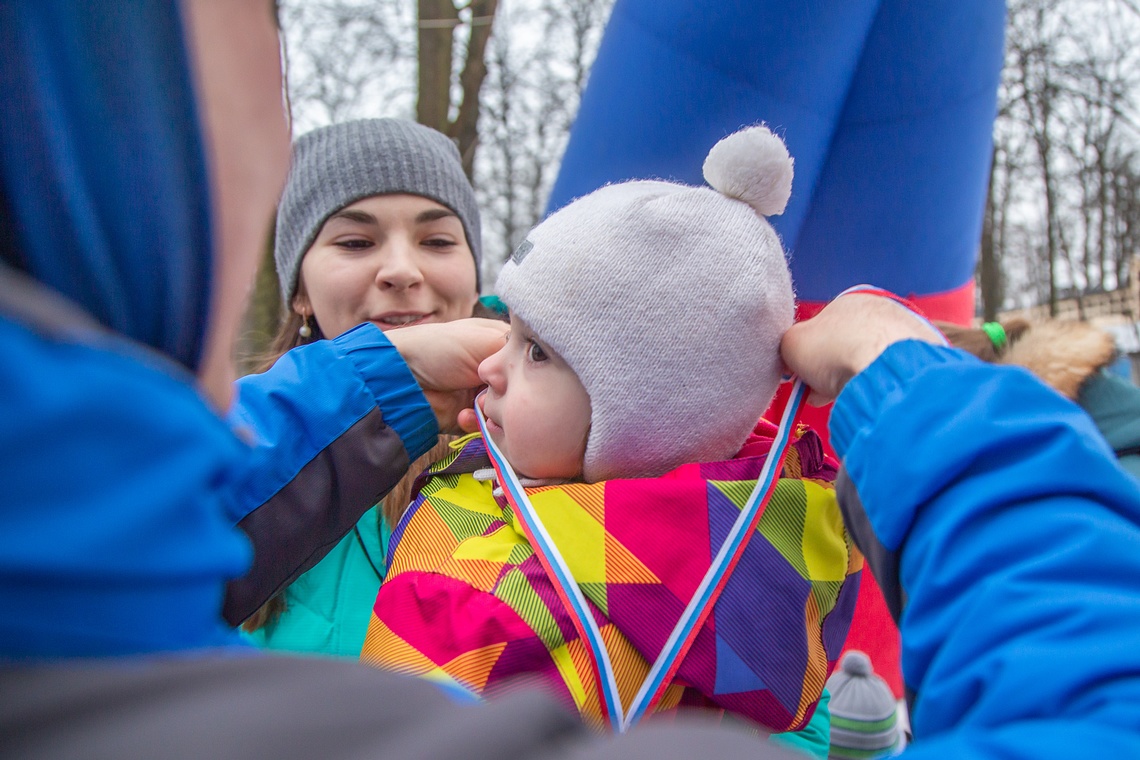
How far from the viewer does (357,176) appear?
2156 mm

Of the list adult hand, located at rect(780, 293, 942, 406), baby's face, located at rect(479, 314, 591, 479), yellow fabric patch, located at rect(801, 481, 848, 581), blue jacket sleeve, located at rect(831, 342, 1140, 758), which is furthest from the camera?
baby's face, located at rect(479, 314, 591, 479)

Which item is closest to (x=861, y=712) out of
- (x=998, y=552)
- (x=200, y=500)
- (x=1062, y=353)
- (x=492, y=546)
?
(x=1062, y=353)

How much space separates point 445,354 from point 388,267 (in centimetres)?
62

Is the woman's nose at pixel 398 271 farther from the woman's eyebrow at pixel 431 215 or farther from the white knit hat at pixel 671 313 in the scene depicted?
the white knit hat at pixel 671 313

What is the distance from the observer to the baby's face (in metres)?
1.35

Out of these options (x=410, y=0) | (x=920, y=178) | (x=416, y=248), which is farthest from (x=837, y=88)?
(x=410, y=0)

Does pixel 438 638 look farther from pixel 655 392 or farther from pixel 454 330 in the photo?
pixel 454 330

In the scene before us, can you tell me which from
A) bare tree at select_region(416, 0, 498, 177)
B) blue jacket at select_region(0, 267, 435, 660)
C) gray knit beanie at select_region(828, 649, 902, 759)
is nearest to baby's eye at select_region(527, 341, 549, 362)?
blue jacket at select_region(0, 267, 435, 660)

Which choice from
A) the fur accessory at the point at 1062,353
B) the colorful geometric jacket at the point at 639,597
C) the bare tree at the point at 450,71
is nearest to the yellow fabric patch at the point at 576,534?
the colorful geometric jacket at the point at 639,597

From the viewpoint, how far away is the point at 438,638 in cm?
108

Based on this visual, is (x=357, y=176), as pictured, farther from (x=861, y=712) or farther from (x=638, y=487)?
(x=861, y=712)

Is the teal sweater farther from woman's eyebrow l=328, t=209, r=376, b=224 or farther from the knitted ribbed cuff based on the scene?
woman's eyebrow l=328, t=209, r=376, b=224

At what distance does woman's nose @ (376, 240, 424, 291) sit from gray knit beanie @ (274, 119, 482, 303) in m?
0.21

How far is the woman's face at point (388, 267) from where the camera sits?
2.02 meters
